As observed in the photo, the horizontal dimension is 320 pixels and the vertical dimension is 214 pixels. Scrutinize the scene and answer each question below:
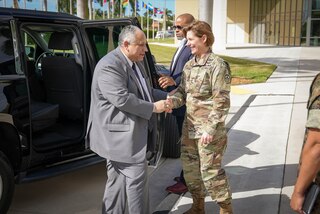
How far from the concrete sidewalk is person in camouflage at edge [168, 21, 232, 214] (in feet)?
2.21

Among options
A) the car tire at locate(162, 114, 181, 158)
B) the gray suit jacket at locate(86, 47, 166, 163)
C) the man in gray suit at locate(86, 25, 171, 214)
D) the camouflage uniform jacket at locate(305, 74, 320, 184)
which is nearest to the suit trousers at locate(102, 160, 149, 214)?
the man in gray suit at locate(86, 25, 171, 214)

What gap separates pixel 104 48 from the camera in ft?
14.8

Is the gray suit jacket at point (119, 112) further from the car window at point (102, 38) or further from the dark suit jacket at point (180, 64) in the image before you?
the car window at point (102, 38)

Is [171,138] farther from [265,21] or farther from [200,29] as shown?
[265,21]

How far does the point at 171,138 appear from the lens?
5258 millimetres

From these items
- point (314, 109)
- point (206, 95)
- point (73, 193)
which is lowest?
point (73, 193)

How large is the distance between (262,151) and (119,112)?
3.31 m

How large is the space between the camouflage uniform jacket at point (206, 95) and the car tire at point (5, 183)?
1.50 meters

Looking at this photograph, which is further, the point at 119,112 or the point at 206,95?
the point at 206,95

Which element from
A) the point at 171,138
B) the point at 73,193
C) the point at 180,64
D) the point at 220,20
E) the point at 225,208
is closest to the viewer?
the point at 225,208

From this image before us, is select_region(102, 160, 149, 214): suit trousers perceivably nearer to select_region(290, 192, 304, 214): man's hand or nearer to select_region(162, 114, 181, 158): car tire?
select_region(290, 192, 304, 214): man's hand

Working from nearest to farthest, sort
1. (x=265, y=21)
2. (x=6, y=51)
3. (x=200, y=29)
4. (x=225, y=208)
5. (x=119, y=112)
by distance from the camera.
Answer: (x=119, y=112) < (x=200, y=29) < (x=225, y=208) < (x=6, y=51) < (x=265, y=21)

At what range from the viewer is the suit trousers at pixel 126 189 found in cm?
308

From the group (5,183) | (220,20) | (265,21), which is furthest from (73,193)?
(265,21)
